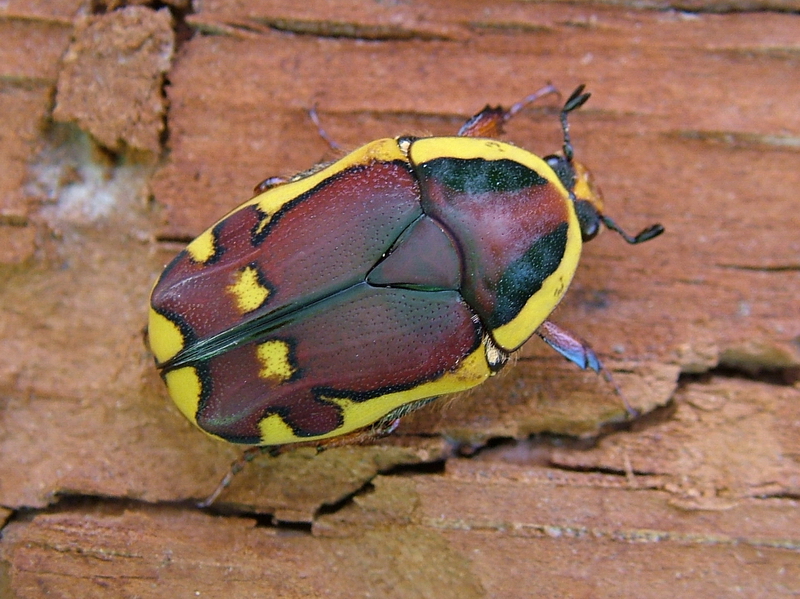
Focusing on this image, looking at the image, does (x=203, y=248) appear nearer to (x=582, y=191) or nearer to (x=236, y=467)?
(x=236, y=467)

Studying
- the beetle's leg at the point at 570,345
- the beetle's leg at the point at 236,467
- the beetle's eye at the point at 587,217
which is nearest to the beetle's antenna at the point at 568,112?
the beetle's eye at the point at 587,217

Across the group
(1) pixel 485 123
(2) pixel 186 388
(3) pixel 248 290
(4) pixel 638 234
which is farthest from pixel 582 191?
(2) pixel 186 388

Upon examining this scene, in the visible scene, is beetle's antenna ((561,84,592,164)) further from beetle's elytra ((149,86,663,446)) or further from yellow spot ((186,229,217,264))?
yellow spot ((186,229,217,264))

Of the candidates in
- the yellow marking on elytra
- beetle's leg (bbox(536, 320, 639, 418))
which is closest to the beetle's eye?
beetle's leg (bbox(536, 320, 639, 418))

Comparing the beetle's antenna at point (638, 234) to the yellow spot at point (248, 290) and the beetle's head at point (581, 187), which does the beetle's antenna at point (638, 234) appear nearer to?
the beetle's head at point (581, 187)

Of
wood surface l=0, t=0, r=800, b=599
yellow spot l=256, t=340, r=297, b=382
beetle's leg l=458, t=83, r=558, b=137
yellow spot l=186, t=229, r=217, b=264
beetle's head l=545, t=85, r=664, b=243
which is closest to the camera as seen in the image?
yellow spot l=256, t=340, r=297, b=382

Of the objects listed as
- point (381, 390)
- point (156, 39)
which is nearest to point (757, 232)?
point (381, 390)
